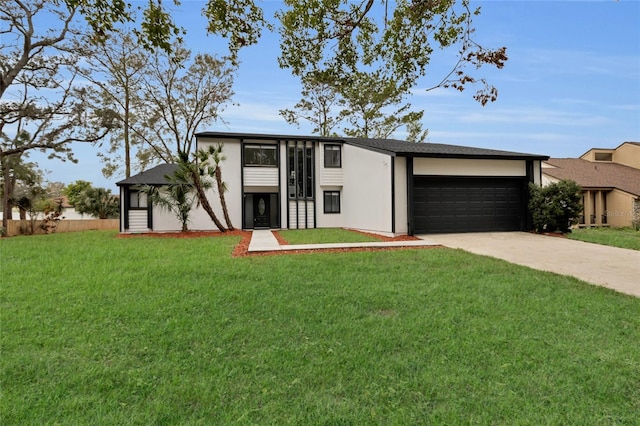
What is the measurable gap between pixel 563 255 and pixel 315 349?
8311mm

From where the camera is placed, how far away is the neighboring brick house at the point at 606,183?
2091 centimetres

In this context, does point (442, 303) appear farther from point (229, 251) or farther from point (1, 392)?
point (229, 251)

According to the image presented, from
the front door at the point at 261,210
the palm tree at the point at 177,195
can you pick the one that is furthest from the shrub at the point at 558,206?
the palm tree at the point at 177,195

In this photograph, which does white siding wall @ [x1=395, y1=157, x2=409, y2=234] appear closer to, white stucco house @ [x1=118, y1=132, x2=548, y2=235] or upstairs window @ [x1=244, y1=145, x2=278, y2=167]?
white stucco house @ [x1=118, y1=132, x2=548, y2=235]

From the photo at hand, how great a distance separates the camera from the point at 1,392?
8.98ft

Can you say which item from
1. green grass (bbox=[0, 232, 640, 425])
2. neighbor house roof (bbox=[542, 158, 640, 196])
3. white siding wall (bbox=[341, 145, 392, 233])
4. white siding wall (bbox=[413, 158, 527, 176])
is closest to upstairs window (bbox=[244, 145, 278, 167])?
white siding wall (bbox=[341, 145, 392, 233])

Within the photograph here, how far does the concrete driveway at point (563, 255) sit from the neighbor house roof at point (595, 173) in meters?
12.9

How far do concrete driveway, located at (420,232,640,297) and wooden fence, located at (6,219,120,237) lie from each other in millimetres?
20673

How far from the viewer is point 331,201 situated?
1772 cm

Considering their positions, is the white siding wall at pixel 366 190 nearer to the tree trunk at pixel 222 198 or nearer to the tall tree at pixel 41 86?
the tree trunk at pixel 222 198

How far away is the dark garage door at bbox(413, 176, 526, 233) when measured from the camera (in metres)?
13.3

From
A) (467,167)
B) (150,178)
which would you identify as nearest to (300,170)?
(150,178)

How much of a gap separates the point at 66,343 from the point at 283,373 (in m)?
2.49

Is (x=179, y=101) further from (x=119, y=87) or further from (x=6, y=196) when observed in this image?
(x=6, y=196)
